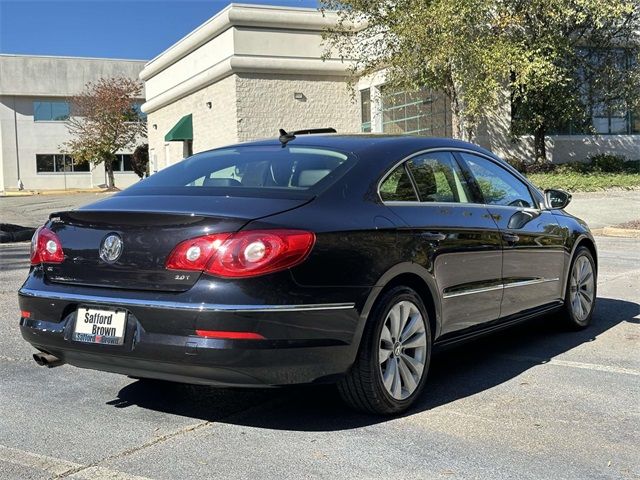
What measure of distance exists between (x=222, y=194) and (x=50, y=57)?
53.7m

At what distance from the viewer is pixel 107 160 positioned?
48.8m

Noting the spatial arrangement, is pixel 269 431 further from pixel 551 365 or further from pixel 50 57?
pixel 50 57

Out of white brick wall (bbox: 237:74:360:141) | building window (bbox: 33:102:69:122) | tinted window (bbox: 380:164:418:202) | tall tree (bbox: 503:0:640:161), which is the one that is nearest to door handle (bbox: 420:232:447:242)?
tinted window (bbox: 380:164:418:202)

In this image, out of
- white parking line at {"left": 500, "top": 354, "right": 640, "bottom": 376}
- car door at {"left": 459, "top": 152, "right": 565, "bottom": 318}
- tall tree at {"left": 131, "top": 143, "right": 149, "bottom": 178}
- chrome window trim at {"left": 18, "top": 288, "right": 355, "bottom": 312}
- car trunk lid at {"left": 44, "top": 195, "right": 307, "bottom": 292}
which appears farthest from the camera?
tall tree at {"left": 131, "top": 143, "right": 149, "bottom": 178}

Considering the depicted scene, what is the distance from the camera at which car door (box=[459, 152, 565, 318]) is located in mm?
5223

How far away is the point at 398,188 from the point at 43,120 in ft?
175

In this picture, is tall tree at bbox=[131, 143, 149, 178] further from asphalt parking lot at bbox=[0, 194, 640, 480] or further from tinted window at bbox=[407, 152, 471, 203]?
A: tinted window at bbox=[407, 152, 471, 203]

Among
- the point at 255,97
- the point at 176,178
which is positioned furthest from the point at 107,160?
the point at 176,178

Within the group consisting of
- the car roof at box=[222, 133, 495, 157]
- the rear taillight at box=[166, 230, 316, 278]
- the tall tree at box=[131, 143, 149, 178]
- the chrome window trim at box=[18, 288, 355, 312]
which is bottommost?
the chrome window trim at box=[18, 288, 355, 312]

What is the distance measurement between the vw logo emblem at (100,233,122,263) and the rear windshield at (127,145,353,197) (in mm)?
497

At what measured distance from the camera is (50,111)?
53.4m

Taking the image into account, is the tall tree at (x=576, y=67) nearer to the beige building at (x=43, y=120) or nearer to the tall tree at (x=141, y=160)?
the tall tree at (x=141, y=160)

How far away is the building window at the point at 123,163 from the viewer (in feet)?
176

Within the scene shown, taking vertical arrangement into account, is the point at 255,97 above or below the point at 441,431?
above
